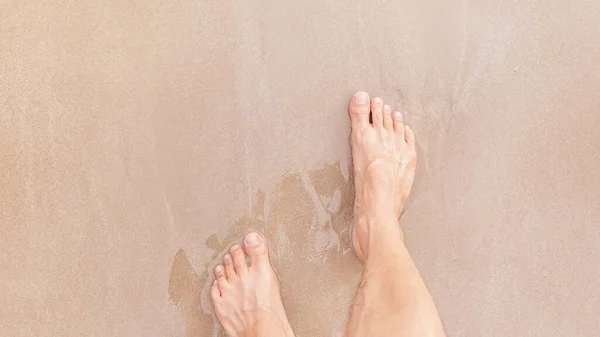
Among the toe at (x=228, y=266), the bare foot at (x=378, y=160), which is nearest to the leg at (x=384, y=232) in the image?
the bare foot at (x=378, y=160)

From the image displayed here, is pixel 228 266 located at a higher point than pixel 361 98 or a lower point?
lower

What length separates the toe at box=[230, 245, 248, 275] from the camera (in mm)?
1646

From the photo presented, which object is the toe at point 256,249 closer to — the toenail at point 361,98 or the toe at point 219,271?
the toe at point 219,271

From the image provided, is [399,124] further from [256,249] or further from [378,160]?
[256,249]

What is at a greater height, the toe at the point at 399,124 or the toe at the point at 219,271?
the toe at the point at 399,124

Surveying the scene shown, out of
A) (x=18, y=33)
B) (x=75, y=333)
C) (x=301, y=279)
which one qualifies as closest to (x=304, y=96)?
(x=301, y=279)

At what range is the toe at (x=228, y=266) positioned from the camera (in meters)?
1.65

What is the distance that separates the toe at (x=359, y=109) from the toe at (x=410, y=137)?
4.9 inches

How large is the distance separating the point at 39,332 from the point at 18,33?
837 millimetres

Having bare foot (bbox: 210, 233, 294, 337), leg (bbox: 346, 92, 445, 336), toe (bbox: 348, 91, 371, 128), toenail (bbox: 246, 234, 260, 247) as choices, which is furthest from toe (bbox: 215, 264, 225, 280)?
toe (bbox: 348, 91, 371, 128)

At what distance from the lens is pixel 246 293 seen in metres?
1.66

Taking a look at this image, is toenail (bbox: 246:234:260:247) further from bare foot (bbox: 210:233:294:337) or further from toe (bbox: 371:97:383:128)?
toe (bbox: 371:97:383:128)

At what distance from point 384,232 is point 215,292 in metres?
0.52

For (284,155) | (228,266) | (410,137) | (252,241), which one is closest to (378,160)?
(410,137)
